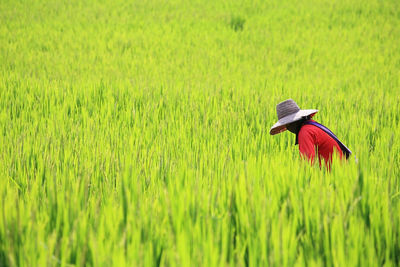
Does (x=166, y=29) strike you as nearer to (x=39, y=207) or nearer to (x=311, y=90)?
(x=311, y=90)

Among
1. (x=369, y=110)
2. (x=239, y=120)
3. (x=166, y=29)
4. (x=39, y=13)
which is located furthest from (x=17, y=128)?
(x=39, y=13)

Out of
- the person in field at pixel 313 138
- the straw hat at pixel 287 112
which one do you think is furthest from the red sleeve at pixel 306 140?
the straw hat at pixel 287 112

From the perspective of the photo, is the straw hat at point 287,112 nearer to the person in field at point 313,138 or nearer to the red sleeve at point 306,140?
the person in field at point 313,138

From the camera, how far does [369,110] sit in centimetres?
391

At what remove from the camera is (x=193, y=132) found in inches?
→ 112

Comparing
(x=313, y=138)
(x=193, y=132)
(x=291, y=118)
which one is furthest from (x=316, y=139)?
(x=193, y=132)

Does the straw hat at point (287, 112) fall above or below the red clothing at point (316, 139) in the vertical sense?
above

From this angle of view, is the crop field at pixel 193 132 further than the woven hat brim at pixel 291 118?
No

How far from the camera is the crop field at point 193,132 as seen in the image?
1.04 meters

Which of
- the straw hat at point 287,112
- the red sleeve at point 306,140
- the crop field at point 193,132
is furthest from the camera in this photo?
the straw hat at point 287,112

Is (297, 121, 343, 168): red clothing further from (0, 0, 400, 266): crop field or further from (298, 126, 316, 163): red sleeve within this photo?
(0, 0, 400, 266): crop field

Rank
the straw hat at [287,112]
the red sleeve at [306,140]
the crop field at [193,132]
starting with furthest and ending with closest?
the straw hat at [287,112]
the red sleeve at [306,140]
the crop field at [193,132]

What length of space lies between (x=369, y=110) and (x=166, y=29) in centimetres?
667

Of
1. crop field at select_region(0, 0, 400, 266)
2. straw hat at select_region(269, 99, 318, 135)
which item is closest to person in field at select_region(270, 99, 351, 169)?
straw hat at select_region(269, 99, 318, 135)
